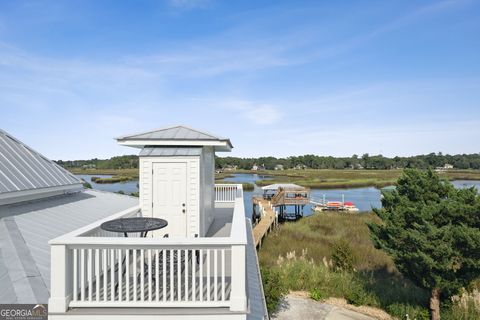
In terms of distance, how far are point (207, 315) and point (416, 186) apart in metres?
8.57

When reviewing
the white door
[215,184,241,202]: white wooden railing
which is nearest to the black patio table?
the white door

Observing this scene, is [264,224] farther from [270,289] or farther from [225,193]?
[270,289]

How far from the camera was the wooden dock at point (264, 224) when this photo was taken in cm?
1936

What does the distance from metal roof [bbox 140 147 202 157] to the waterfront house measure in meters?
0.02

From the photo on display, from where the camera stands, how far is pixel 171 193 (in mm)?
6676

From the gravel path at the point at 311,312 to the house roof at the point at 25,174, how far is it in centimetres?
768

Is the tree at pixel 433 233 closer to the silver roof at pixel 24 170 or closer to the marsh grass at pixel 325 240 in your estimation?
the marsh grass at pixel 325 240

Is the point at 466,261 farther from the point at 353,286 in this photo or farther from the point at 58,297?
the point at 58,297

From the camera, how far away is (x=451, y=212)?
29.4 feet

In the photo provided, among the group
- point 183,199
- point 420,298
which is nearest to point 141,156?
point 183,199

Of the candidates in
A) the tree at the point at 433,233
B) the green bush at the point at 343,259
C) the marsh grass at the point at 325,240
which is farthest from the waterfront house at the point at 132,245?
the marsh grass at the point at 325,240

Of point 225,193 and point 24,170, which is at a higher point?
point 24,170

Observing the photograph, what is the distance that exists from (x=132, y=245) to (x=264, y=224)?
1946cm

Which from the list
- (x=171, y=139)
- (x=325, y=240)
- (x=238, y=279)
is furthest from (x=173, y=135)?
(x=325, y=240)
